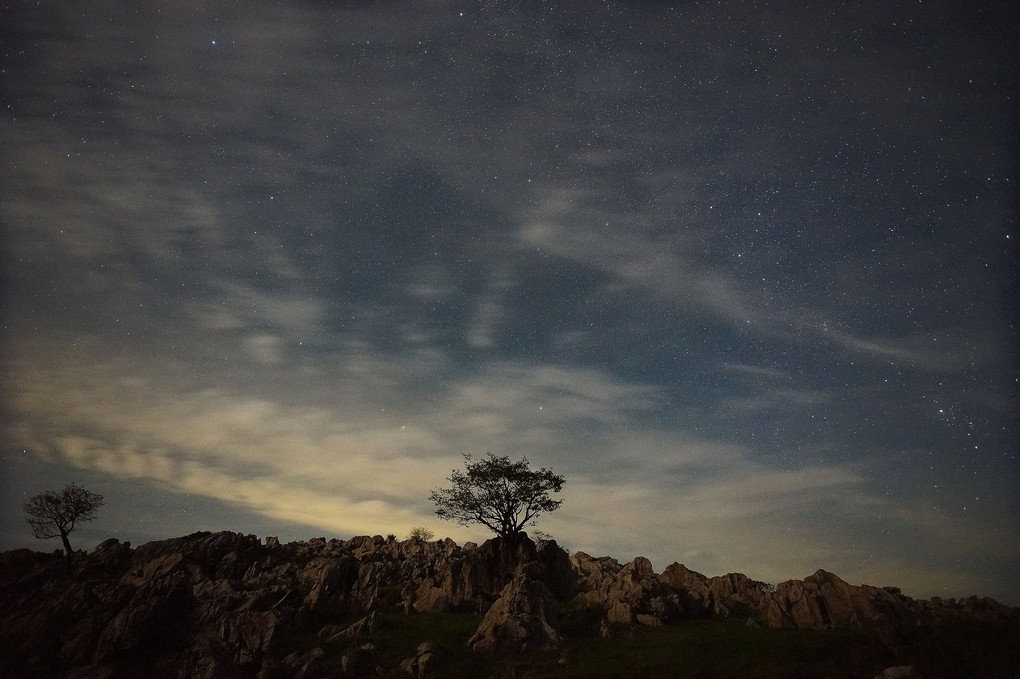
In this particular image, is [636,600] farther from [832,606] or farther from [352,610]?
[352,610]

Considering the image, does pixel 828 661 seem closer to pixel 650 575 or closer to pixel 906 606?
pixel 906 606

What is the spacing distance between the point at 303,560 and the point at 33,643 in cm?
4840

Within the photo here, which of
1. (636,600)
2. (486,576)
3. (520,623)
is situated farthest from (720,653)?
(486,576)

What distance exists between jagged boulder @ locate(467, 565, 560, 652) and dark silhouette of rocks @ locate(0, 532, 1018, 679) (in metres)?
0.10

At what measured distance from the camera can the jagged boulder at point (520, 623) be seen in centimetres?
4650

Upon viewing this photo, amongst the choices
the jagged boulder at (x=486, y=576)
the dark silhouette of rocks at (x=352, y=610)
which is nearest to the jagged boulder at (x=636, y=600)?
the dark silhouette of rocks at (x=352, y=610)

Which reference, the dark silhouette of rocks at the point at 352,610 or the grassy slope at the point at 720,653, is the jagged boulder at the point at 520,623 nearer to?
the dark silhouette of rocks at the point at 352,610

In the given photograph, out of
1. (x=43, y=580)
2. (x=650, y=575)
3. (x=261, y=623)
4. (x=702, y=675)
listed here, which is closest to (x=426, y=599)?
(x=261, y=623)

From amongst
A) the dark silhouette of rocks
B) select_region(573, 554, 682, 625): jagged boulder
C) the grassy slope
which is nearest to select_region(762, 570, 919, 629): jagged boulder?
the dark silhouette of rocks

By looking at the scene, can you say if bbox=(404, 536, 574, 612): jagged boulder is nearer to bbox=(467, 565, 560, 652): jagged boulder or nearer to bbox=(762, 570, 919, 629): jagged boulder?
bbox=(467, 565, 560, 652): jagged boulder

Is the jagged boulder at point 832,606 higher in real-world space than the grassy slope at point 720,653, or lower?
higher

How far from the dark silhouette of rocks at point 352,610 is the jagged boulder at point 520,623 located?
104 mm

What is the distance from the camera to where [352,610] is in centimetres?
6344

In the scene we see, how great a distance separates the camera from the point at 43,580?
77.9m
